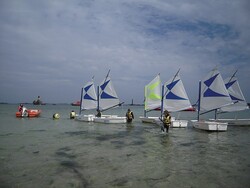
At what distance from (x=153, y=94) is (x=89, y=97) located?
10768 millimetres

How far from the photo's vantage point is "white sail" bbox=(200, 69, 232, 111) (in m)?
25.8

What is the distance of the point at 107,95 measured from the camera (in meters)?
33.2

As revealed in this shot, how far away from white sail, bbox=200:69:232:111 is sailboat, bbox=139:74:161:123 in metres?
7.87

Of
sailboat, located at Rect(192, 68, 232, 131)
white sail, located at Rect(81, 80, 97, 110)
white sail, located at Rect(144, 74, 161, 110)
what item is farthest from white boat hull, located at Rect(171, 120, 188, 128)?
white sail, located at Rect(81, 80, 97, 110)

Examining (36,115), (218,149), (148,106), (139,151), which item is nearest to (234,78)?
(148,106)

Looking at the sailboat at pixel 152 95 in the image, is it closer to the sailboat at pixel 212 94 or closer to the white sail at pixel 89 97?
the sailboat at pixel 212 94

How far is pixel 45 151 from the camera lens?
13414 mm

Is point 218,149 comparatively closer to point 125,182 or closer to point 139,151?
point 139,151

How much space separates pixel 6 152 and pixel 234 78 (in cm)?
3161

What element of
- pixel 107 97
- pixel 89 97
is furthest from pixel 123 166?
pixel 89 97

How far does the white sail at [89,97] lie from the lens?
3609 centimetres

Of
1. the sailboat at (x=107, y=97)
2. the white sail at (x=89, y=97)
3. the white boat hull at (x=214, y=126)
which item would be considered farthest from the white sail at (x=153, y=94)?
the white boat hull at (x=214, y=126)

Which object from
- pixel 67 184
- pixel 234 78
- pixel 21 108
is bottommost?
pixel 67 184

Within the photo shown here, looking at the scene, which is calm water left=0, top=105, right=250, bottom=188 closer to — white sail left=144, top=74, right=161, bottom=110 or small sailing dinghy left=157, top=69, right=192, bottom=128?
small sailing dinghy left=157, top=69, right=192, bottom=128
